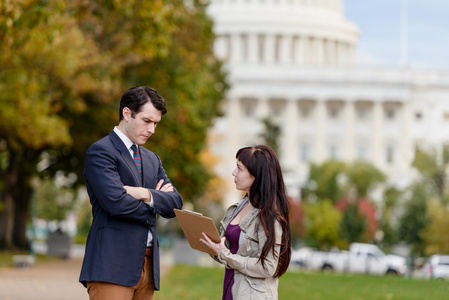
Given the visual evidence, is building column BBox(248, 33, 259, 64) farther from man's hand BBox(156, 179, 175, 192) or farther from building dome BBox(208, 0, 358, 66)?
man's hand BBox(156, 179, 175, 192)

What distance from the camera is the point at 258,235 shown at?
6.95m

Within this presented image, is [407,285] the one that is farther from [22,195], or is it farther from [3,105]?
[22,195]

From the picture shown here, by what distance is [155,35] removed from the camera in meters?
→ 17.3

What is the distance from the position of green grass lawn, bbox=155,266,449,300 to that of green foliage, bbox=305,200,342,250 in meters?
41.3

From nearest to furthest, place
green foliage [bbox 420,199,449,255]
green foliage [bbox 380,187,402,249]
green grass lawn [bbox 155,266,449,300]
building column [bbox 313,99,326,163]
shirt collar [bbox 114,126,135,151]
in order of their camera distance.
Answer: shirt collar [bbox 114,126,135,151] < green grass lawn [bbox 155,266,449,300] < green foliage [bbox 420,199,449,255] < green foliage [bbox 380,187,402,249] < building column [bbox 313,99,326,163]

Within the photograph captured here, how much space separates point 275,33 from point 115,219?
5217 inches

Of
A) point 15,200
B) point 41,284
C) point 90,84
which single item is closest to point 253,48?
point 15,200

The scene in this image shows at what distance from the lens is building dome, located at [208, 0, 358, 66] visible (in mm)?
136875

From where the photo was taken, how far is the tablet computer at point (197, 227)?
693 centimetres

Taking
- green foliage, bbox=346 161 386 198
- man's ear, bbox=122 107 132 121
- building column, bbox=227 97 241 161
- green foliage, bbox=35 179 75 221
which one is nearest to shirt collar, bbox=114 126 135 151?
man's ear, bbox=122 107 132 121

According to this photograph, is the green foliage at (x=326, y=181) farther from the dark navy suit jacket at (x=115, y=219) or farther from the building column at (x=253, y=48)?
the dark navy suit jacket at (x=115, y=219)

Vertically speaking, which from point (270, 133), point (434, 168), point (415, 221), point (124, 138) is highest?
point (270, 133)

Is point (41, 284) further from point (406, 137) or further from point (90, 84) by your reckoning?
point (406, 137)

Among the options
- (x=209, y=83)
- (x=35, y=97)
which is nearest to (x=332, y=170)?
(x=209, y=83)
